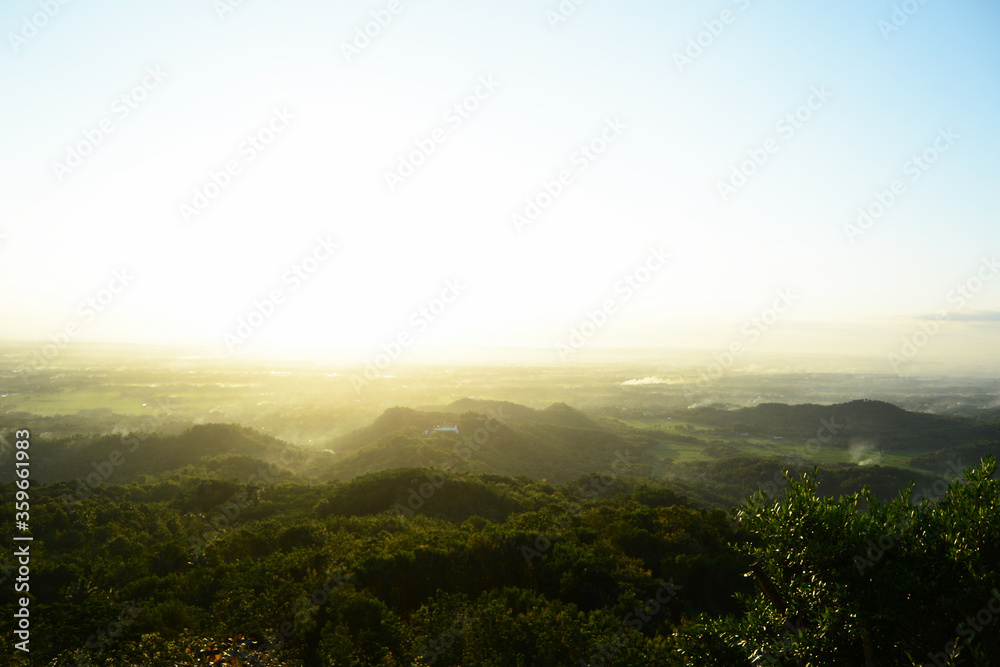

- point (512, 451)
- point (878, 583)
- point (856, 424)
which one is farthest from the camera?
point (856, 424)

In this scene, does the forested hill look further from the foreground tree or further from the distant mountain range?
the foreground tree

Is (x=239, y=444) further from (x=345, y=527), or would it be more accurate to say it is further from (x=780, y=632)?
(x=780, y=632)

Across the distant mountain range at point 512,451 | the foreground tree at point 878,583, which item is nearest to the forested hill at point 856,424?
the distant mountain range at point 512,451

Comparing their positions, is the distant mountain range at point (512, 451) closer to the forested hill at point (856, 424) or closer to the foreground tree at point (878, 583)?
the forested hill at point (856, 424)

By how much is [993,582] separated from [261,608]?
14908 millimetres

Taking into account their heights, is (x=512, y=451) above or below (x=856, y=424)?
above

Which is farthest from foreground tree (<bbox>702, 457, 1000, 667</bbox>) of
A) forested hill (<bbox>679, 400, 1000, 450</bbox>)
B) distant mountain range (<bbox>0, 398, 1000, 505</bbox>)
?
forested hill (<bbox>679, 400, 1000, 450</bbox>)

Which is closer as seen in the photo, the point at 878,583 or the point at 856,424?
the point at 878,583

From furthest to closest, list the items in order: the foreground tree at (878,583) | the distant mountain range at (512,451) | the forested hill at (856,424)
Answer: the forested hill at (856,424) < the distant mountain range at (512,451) < the foreground tree at (878,583)

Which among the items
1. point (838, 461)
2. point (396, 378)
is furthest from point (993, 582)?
point (396, 378)

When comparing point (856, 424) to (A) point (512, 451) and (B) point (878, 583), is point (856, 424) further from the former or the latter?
(B) point (878, 583)

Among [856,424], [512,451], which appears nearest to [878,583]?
[512,451]

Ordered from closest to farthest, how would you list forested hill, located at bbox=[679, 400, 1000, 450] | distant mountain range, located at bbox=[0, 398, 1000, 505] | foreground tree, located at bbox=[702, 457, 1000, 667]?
1. foreground tree, located at bbox=[702, 457, 1000, 667]
2. distant mountain range, located at bbox=[0, 398, 1000, 505]
3. forested hill, located at bbox=[679, 400, 1000, 450]

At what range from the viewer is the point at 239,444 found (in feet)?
149
